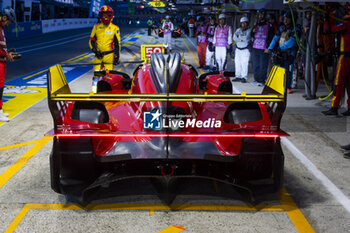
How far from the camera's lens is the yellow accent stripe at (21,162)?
5082mm

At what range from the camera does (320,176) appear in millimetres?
5211

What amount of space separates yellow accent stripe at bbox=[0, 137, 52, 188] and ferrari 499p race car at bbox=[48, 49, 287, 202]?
1299 millimetres

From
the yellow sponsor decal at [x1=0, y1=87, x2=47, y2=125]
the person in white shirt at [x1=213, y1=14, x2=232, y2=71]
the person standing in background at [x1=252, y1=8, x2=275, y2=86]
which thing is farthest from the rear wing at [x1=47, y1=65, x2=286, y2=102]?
the person in white shirt at [x1=213, y1=14, x2=232, y2=71]

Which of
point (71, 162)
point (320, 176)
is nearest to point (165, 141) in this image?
point (71, 162)

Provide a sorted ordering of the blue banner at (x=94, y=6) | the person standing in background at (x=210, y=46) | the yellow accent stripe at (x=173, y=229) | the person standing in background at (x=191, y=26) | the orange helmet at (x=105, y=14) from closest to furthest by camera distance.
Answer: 1. the yellow accent stripe at (x=173, y=229)
2. the orange helmet at (x=105, y=14)
3. the person standing in background at (x=210, y=46)
4. the person standing in background at (x=191, y=26)
5. the blue banner at (x=94, y=6)

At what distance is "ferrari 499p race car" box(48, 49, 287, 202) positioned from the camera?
12.7 feet

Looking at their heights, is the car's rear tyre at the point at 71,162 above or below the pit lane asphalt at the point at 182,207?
above

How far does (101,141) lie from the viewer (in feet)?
13.7

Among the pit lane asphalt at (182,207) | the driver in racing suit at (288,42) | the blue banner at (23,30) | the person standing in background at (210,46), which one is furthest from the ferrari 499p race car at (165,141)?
the blue banner at (23,30)

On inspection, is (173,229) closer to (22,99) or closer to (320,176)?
(320,176)

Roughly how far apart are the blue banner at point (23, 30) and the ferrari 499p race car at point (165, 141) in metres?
29.8

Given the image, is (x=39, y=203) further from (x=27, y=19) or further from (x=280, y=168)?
(x=27, y=19)

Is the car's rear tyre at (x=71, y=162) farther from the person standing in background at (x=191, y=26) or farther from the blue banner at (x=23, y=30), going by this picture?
the person standing in background at (x=191, y=26)

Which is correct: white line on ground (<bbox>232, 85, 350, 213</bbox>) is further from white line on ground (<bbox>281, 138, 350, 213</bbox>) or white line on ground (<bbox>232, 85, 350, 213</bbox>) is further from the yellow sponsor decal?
the yellow sponsor decal
